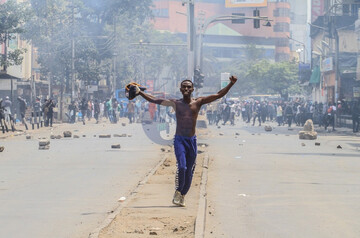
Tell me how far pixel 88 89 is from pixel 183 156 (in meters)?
56.7

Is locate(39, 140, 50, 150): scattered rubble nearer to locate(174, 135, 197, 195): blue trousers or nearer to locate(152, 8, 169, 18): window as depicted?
locate(174, 135, 197, 195): blue trousers

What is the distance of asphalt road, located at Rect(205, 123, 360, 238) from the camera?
27.1 ft

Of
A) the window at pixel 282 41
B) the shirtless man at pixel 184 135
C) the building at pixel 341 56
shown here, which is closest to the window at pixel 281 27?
the window at pixel 282 41

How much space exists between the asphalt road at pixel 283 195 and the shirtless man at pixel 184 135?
496mm

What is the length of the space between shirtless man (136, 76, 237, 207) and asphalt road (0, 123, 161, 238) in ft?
3.19

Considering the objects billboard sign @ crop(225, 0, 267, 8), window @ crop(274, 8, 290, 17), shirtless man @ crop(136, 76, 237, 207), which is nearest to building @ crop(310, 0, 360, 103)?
billboard sign @ crop(225, 0, 267, 8)

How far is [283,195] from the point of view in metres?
11.3

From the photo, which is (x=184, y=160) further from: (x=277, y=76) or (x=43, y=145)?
(x=277, y=76)

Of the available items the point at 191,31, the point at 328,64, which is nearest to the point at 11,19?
the point at 191,31

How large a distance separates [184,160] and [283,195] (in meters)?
2.34

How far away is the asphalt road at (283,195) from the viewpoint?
27.1 ft

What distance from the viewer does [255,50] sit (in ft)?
361

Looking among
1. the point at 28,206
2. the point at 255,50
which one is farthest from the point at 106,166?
the point at 255,50

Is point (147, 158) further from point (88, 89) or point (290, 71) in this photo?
point (290, 71)
